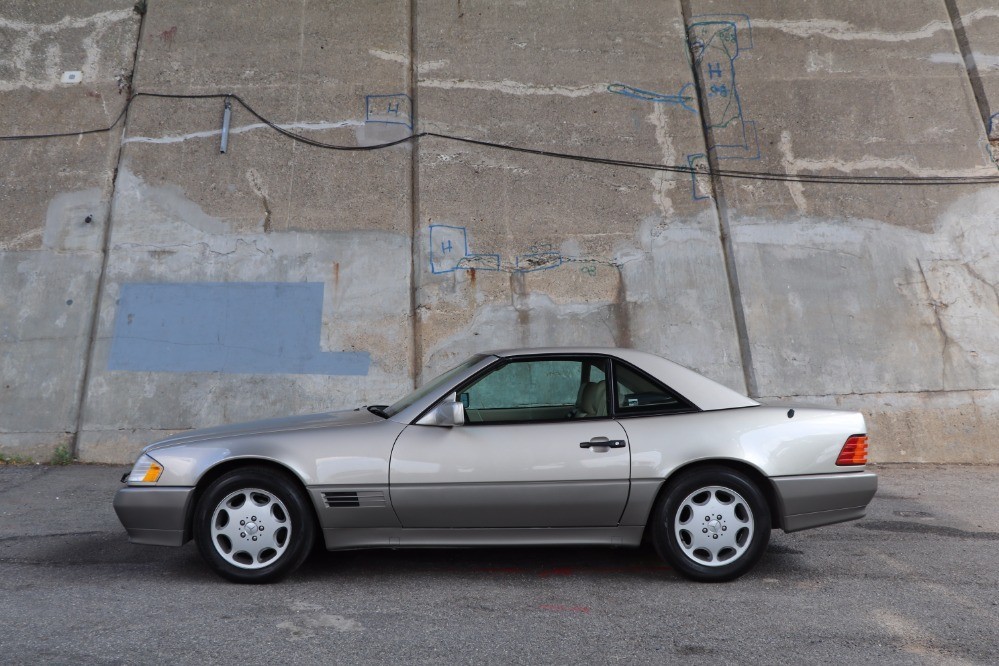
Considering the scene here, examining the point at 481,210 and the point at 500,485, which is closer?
the point at 500,485

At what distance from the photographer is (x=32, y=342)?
7922 millimetres

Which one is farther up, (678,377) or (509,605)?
(678,377)

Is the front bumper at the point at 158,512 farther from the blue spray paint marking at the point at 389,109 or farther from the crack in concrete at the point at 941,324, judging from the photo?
the crack in concrete at the point at 941,324

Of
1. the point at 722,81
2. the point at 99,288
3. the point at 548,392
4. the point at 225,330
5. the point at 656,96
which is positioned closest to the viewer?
the point at 548,392

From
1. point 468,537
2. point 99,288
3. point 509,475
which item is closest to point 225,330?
point 99,288

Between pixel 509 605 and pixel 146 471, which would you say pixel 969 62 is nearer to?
pixel 509 605

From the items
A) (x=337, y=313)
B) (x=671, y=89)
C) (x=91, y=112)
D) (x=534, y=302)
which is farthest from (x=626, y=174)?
(x=91, y=112)

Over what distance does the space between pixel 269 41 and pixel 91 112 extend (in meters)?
2.41

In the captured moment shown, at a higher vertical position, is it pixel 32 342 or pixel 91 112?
pixel 91 112

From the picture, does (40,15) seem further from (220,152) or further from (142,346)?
(142,346)

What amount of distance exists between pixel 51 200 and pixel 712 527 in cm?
843

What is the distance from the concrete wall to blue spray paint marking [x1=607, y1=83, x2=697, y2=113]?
37 millimetres

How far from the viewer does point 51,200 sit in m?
8.51

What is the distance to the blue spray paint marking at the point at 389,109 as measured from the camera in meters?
9.04
